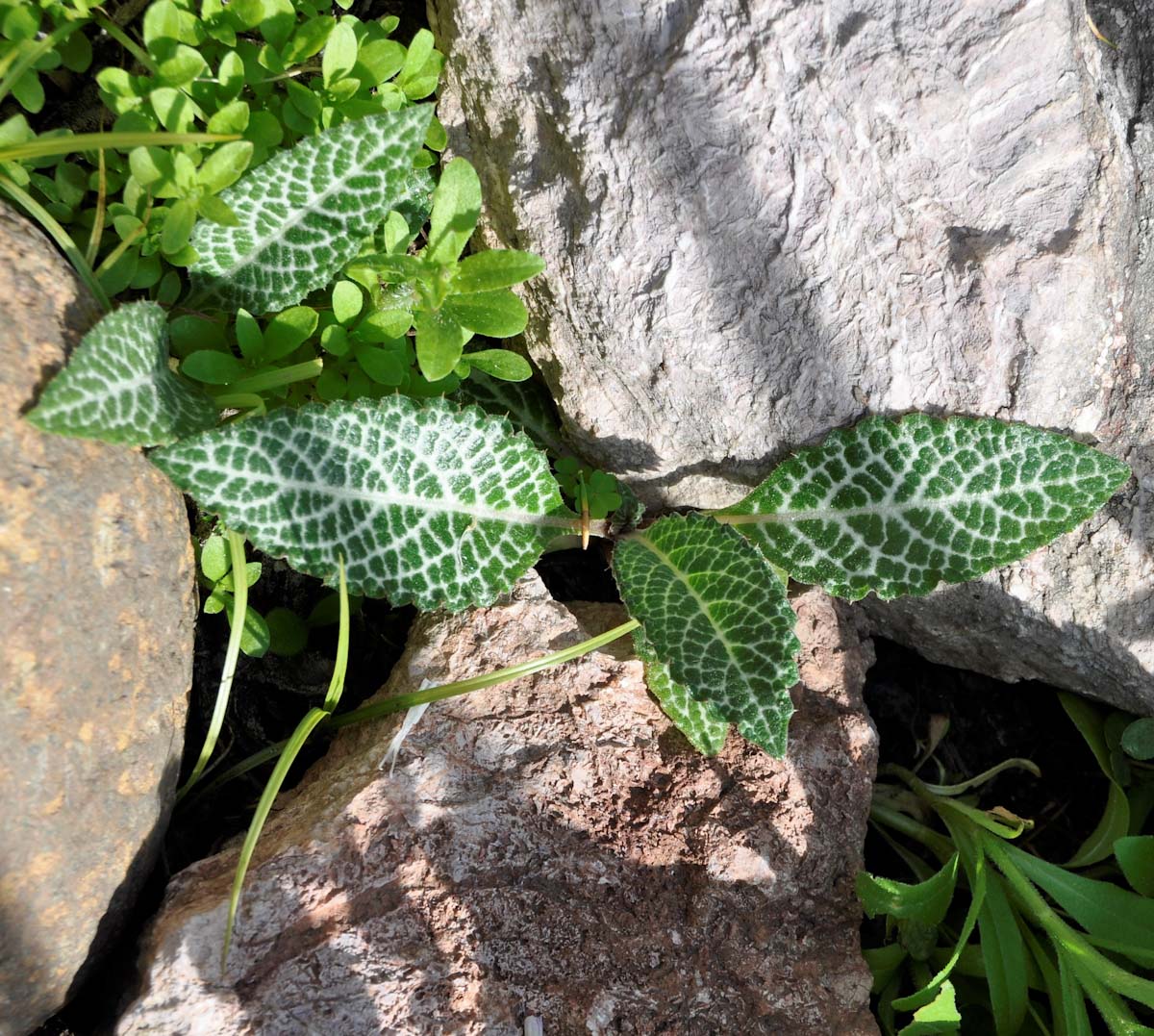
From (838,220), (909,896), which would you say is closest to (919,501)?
(838,220)

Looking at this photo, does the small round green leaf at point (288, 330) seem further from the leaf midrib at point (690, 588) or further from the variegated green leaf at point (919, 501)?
the variegated green leaf at point (919, 501)

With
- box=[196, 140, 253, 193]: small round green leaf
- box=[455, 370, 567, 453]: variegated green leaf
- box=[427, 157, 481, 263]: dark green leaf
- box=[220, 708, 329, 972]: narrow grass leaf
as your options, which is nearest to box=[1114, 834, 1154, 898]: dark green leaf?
box=[455, 370, 567, 453]: variegated green leaf

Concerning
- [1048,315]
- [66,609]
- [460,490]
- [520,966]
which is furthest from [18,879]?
[1048,315]

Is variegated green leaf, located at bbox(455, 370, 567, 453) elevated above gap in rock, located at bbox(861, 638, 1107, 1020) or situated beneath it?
elevated above

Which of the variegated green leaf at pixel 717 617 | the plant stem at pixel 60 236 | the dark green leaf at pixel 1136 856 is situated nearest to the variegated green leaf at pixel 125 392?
the plant stem at pixel 60 236

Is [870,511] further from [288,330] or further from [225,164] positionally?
[225,164]

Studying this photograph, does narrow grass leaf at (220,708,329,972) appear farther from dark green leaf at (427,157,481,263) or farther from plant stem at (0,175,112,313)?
dark green leaf at (427,157,481,263)
